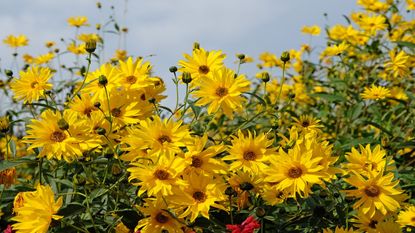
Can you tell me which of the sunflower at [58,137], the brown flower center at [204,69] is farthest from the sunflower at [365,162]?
the sunflower at [58,137]

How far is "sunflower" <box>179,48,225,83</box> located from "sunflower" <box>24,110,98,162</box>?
46 centimetres

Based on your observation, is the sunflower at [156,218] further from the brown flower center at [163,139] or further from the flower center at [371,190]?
the flower center at [371,190]

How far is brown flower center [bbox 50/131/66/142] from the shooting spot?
2.04 m

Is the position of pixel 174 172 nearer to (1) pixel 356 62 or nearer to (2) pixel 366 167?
(2) pixel 366 167

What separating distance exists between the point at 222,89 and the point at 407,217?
2.54 feet

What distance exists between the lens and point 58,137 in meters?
2.05

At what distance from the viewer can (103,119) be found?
222 cm

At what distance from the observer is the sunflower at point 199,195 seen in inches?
76.1

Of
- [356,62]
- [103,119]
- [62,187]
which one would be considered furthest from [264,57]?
[103,119]

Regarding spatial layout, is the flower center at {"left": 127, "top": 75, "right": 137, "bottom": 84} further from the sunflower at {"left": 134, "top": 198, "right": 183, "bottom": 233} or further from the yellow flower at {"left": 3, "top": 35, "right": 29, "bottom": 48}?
the yellow flower at {"left": 3, "top": 35, "right": 29, "bottom": 48}

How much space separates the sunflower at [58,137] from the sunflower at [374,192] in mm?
794

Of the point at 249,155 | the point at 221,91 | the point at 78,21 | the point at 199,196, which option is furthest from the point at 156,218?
the point at 78,21

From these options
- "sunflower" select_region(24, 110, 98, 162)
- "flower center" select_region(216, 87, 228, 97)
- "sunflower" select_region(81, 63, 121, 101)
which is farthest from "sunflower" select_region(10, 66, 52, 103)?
"flower center" select_region(216, 87, 228, 97)

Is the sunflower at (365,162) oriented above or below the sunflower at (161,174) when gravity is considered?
below
